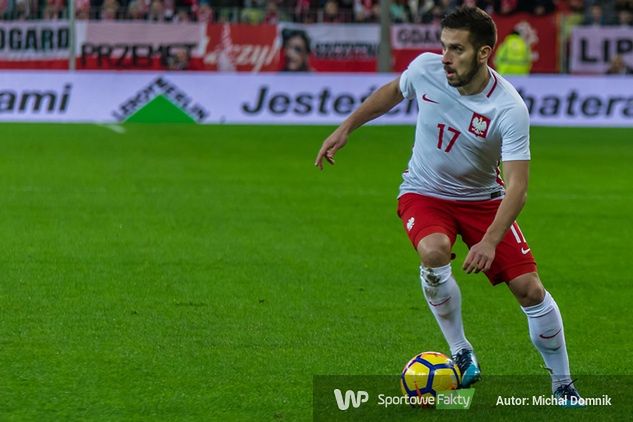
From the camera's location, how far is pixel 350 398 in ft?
22.2

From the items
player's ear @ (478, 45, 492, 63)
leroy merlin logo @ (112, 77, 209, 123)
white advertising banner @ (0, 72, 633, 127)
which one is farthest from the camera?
leroy merlin logo @ (112, 77, 209, 123)

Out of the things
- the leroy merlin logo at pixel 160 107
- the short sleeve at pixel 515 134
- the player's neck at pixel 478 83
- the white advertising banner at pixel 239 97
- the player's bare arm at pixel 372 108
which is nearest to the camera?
the short sleeve at pixel 515 134

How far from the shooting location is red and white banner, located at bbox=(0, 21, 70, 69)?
94.8ft

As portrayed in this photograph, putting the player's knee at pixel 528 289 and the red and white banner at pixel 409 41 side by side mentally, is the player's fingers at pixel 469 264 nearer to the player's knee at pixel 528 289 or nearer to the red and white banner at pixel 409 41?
the player's knee at pixel 528 289

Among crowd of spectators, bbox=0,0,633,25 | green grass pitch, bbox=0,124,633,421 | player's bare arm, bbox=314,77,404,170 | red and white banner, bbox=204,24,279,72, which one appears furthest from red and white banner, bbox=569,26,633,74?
player's bare arm, bbox=314,77,404,170

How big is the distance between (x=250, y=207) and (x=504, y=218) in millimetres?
8387

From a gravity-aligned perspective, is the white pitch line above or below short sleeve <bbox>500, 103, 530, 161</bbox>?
below

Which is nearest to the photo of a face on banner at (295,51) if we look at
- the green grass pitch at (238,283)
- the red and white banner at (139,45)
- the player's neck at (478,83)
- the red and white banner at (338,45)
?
the red and white banner at (338,45)

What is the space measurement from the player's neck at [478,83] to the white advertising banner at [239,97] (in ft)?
56.7

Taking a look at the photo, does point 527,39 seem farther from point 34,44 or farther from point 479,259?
point 479,259

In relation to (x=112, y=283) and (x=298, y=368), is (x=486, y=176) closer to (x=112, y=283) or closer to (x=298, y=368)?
(x=298, y=368)

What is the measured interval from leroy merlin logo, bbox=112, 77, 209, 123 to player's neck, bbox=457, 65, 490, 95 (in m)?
17.6

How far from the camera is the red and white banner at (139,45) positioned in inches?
1154

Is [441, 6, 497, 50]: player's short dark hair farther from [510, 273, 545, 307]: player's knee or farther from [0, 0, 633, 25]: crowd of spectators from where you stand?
[0, 0, 633, 25]: crowd of spectators
